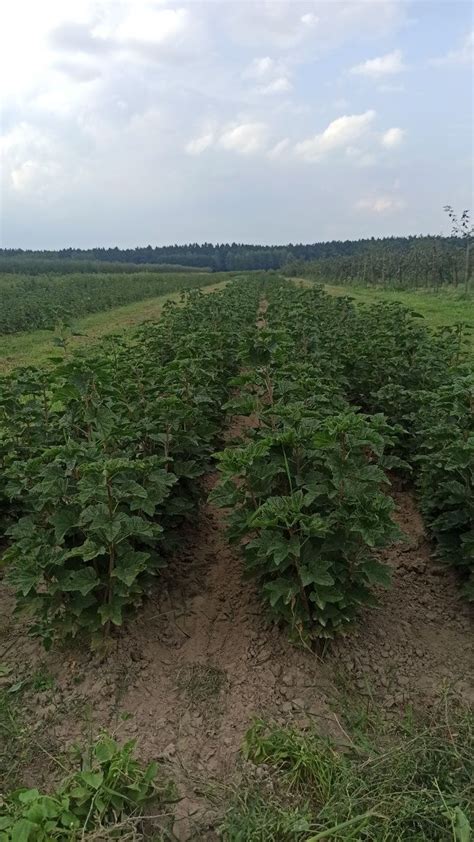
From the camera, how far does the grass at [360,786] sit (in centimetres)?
234

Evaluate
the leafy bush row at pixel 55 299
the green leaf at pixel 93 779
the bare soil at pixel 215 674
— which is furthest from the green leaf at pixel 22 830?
the leafy bush row at pixel 55 299

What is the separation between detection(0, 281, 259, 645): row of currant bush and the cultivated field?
0.06 feet

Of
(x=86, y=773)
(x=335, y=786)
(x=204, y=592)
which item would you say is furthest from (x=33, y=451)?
(x=335, y=786)

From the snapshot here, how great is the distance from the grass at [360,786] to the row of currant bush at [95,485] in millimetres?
1117

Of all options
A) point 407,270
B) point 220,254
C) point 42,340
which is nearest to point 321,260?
point 407,270

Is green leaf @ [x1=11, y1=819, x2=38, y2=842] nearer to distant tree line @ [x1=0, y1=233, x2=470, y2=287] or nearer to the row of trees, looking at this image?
distant tree line @ [x1=0, y1=233, x2=470, y2=287]

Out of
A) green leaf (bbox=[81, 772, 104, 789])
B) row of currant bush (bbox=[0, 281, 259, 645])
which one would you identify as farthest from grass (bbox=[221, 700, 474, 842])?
row of currant bush (bbox=[0, 281, 259, 645])

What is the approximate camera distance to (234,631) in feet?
12.5

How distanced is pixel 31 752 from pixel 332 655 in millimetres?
1718

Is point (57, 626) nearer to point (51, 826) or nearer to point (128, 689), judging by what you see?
point (128, 689)

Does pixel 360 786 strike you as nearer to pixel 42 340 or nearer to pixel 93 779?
pixel 93 779

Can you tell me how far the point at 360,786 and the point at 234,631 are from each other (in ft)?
4.58

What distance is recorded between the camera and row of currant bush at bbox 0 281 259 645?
321 centimetres

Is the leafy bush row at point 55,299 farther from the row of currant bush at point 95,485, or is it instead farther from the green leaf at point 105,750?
the green leaf at point 105,750
